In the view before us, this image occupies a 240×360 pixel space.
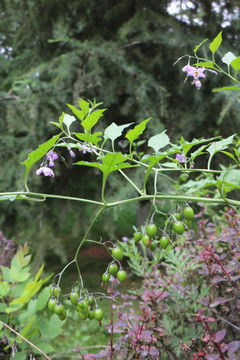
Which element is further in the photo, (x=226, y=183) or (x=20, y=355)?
(x=20, y=355)

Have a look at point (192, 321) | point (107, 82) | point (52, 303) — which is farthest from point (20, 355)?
point (107, 82)

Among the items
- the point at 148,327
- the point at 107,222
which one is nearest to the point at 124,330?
the point at 148,327

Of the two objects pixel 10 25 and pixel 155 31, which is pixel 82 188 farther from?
pixel 10 25

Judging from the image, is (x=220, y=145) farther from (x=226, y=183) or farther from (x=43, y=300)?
(x=43, y=300)

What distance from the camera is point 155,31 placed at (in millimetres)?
2469

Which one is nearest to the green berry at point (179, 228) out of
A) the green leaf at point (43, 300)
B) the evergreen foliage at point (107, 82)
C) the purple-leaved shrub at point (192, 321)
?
the purple-leaved shrub at point (192, 321)

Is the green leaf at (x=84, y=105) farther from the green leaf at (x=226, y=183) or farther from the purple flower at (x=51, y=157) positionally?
the green leaf at (x=226, y=183)

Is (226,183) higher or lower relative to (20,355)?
higher

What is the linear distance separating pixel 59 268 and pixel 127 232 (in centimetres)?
101

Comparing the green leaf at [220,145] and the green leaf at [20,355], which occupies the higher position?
the green leaf at [220,145]

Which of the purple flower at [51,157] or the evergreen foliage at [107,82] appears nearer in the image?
the purple flower at [51,157]

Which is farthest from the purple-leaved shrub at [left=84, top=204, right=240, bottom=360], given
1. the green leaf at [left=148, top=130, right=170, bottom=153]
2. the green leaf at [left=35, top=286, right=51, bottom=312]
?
the green leaf at [left=35, top=286, right=51, bottom=312]

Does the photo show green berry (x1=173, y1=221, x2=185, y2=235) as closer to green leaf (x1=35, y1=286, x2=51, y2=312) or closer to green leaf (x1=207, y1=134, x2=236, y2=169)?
green leaf (x1=207, y1=134, x2=236, y2=169)

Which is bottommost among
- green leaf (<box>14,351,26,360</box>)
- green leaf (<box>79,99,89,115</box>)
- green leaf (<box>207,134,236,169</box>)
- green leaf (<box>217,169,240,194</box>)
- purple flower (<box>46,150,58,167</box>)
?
green leaf (<box>14,351,26,360</box>)
